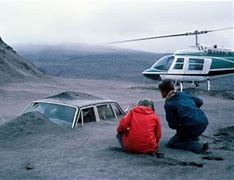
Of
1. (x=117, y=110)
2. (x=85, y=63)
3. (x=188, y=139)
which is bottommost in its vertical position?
(x=85, y=63)

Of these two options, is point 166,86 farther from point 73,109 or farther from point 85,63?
point 85,63

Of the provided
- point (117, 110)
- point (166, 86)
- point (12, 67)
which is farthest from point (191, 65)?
point (166, 86)

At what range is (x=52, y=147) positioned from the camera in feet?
39.0

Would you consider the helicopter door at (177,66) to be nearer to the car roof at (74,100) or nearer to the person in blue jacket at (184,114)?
the car roof at (74,100)

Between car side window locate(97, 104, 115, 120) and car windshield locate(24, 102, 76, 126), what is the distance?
1.02m

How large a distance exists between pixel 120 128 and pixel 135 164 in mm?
925

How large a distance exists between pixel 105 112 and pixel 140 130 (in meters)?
4.03

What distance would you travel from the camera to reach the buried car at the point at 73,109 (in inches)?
532

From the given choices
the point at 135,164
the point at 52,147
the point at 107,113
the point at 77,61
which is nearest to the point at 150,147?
the point at 135,164

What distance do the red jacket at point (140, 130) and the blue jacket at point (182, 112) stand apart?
1.73ft

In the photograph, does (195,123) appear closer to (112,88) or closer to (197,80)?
(197,80)

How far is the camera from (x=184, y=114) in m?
11.2

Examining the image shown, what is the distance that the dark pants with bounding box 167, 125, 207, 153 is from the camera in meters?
11.4

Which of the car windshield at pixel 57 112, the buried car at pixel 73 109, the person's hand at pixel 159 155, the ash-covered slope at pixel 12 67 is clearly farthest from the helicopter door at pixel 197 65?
the person's hand at pixel 159 155
